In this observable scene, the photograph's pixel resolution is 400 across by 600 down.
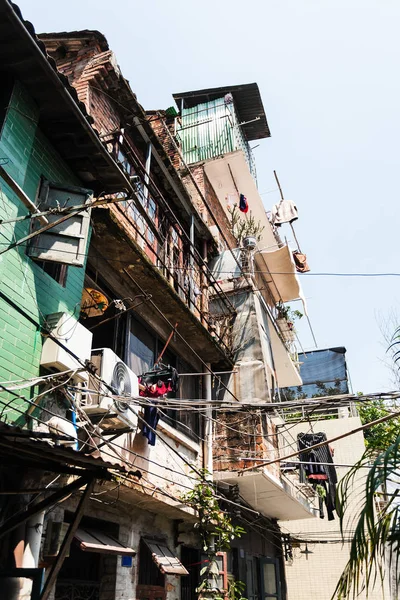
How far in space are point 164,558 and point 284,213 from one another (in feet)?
38.6

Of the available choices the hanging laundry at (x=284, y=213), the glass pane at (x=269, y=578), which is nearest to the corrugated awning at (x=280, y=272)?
the hanging laundry at (x=284, y=213)

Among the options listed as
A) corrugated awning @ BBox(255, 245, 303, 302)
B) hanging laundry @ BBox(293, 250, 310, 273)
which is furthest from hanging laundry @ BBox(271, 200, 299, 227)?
corrugated awning @ BBox(255, 245, 303, 302)

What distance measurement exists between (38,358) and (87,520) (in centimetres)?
290

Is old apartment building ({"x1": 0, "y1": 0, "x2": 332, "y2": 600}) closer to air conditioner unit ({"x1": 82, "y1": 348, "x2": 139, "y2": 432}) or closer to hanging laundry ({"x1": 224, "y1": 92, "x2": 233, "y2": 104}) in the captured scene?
air conditioner unit ({"x1": 82, "y1": 348, "x2": 139, "y2": 432})

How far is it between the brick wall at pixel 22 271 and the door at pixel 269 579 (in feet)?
34.2

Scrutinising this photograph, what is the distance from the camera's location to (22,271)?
5980 mm

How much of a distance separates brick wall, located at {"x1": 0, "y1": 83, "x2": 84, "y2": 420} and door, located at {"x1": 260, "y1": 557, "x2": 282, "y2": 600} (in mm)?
10423

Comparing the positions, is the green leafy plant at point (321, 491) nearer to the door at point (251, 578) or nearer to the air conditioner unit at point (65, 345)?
the door at point (251, 578)

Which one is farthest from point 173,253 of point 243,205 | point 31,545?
point 31,545

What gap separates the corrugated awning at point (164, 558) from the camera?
8.23 m

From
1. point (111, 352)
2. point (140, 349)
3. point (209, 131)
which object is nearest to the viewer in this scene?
point (111, 352)

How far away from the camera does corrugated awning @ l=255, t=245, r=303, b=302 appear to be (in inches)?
567

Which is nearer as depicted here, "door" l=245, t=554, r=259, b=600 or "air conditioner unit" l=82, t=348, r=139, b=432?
"air conditioner unit" l=82, t=348, r=139, b=432

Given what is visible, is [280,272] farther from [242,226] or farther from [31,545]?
[31,545]
